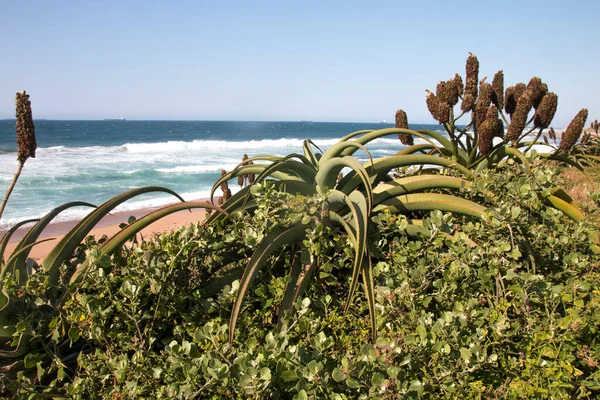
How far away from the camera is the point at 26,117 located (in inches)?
68.1

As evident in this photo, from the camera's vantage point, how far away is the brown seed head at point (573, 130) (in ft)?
9.39

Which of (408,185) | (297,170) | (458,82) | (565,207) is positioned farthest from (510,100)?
(297,170)

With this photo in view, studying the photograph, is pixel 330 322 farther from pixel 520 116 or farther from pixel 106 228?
pixel 106 228

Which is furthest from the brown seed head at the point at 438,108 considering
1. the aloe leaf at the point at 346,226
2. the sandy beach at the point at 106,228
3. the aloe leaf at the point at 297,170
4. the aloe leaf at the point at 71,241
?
the sandy beach at the point at 106,228

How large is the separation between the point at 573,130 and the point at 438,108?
0.95 m

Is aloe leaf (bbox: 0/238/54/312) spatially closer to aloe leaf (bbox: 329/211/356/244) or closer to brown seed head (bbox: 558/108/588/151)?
aloe leaf (bbox: 329/211/356/244)

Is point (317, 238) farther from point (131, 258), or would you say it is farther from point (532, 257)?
point (532, 257)

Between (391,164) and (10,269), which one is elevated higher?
(391,164)

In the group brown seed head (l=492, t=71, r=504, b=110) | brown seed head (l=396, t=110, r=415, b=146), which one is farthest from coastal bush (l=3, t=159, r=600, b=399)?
brown seed head (l=492, t=71, r=504, b=110)

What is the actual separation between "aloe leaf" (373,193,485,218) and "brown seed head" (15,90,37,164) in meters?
1.53

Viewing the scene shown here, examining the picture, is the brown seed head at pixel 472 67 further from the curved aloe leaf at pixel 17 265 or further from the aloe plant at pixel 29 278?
the curved aloe leaf at pixel 17 265

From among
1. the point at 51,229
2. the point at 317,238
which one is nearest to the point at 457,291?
the point at 317,238

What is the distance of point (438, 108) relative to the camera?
2.77 meters

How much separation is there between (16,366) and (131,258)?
1.78 feet
